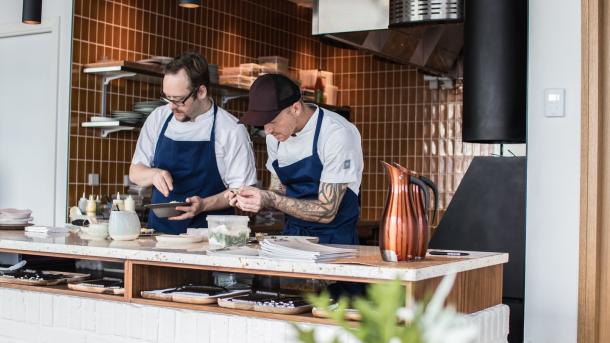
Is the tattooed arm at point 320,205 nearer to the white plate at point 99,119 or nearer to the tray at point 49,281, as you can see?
the tray at point 49,281

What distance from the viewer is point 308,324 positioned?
2.37 m

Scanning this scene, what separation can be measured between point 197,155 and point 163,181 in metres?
0.25

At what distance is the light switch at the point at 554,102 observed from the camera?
11.7ft

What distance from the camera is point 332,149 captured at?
11.2 ft

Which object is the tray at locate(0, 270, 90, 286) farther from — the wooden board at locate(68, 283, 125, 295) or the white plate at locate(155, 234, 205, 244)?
the white plate at locate(155, 234, 205, 244)

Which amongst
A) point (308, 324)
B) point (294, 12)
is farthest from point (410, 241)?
point (294, 12)

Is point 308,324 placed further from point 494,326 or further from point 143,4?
point 143,4

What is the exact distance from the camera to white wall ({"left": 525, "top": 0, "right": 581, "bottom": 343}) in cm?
356

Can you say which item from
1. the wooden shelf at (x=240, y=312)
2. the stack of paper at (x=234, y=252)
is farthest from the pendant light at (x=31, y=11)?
the stack of paper at (x=234, y=252)

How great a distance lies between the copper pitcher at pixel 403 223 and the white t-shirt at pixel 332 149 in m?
0.89

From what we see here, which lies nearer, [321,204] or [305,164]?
[321,204]

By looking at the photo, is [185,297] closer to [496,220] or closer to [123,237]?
[123,237]

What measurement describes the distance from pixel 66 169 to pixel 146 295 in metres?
2.96

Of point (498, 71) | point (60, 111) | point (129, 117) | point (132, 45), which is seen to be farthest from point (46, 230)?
point (132, 45)
